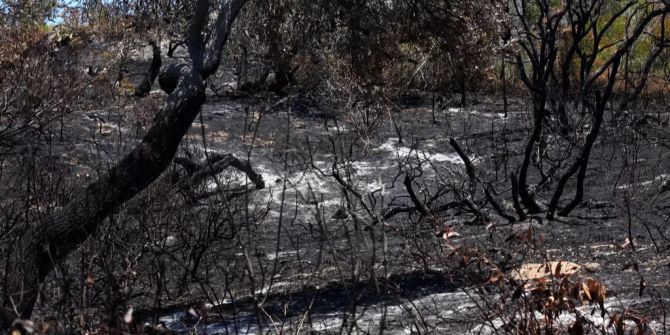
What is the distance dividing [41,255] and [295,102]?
1295 centimetres

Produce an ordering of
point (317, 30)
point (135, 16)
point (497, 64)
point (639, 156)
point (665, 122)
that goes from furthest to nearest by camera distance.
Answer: point (497, 64), point (665, 122), point (639, 156), point (135, 16), point (317, 30)

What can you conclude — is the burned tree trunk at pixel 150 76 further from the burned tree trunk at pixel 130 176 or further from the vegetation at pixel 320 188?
the burned tree trunk at pixel 130 176

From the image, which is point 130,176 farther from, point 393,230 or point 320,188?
point 320,188

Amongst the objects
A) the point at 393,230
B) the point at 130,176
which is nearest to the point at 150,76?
the point at 130,176

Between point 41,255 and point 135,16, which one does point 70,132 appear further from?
point 41,255

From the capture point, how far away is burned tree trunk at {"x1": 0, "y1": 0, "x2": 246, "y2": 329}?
7195 millimetres

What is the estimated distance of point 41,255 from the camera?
23.8 feet

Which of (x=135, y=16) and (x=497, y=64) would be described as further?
(x=497, y=64)

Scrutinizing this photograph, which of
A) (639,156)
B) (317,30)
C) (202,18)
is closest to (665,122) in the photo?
(639,156)

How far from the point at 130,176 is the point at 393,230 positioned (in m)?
3.23

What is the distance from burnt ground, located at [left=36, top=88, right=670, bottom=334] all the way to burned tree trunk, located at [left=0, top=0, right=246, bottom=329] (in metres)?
0.55

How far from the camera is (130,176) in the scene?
8203 millimetres

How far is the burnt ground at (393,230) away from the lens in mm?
5648

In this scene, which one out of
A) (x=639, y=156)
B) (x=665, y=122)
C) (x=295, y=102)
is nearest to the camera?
(x=639, y=156)
